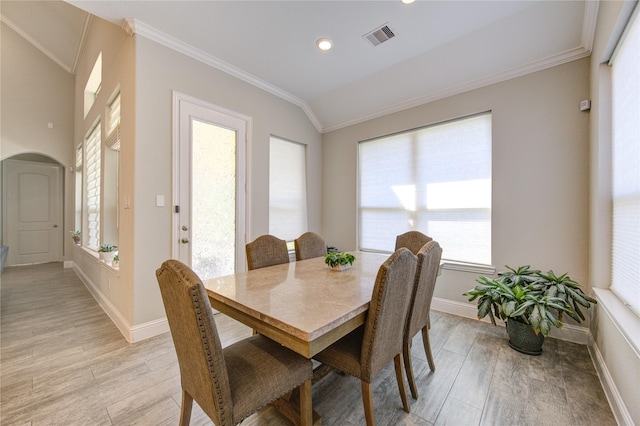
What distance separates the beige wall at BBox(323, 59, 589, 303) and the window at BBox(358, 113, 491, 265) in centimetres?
14

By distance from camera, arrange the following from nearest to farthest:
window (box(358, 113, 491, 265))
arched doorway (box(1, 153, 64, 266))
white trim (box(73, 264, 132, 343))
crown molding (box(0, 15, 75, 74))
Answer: white trim (box(73, 264, 132, 343)) → window (box(358, 113, 491, 265)) → crown molding (box(0, 15, 75, 74)) → arched doorway (box(1, 153, 64, 266))

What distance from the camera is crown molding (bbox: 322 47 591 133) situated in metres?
2.30

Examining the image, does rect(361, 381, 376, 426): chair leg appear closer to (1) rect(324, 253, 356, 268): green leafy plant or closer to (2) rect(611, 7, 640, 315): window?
(1) rect(324, 253, 356, 268): green leafy plant

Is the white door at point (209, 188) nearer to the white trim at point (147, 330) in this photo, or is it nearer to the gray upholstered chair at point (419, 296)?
the white trim at point (147, 330)

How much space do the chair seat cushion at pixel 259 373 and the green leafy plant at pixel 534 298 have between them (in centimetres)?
182

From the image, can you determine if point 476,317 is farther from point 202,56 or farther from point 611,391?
point 202,56

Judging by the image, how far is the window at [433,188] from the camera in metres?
2.83

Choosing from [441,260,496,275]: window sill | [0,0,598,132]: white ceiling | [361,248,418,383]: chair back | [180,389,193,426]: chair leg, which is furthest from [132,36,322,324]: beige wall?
[441,260,496,275]: window sill

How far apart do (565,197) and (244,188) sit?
11.1 feet

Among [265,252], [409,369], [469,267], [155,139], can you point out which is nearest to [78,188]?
[155,139]

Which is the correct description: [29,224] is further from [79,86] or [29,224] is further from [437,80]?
[437,80]

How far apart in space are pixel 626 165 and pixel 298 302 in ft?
7.43

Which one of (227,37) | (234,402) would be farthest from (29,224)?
(234,402)

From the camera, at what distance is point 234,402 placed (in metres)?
0.95
